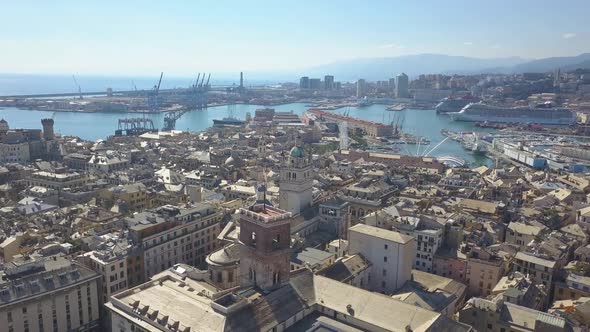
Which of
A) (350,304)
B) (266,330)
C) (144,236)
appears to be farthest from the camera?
(144,236)

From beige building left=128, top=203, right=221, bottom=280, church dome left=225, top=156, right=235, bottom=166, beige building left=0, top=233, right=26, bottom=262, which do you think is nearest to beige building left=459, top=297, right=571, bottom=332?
beige building left=128, top=203, right=221, bottom=280

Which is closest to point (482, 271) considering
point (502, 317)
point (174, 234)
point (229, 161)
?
point (502, 317)

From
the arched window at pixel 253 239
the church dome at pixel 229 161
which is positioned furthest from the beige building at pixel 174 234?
the church dome at pixel 229 161

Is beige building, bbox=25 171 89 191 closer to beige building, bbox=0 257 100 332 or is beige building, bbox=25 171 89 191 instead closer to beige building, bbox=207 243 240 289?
beige building, bbox=0 257 100 332

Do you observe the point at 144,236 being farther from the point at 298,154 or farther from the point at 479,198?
the point at 479,198

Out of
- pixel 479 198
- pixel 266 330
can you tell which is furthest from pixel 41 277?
pixel 479 198

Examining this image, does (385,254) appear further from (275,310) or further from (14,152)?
(14,152)
